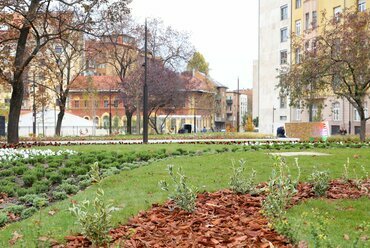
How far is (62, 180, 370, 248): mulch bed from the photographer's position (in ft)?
14.9

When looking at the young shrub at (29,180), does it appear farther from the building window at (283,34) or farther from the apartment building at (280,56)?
the building window at (283,34)

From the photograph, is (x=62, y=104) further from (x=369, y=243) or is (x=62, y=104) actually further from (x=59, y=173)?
(x=369, y=243)

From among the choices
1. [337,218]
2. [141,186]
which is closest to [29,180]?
[141,186]

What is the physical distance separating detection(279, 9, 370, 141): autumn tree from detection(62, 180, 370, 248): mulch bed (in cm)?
1888

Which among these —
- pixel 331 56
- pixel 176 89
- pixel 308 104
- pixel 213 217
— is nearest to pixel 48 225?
pixel 213 217

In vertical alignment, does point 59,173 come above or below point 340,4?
below

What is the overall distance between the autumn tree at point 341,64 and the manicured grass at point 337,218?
19.1 m

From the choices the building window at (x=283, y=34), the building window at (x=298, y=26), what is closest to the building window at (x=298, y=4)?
the building window at (x=298, y=26)

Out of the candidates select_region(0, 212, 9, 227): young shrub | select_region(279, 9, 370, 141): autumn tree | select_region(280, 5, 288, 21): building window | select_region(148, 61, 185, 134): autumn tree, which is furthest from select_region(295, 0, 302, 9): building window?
select_region(0, 212, 9, 227): young shrub

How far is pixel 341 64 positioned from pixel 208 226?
70.2 ft

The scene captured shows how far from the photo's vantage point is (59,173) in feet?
32.6

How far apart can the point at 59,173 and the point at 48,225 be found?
15.4 feet

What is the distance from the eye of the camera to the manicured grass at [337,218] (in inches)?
183

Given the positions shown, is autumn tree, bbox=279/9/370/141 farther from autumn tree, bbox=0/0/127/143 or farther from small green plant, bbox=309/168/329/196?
small green plant, bbox=309/168/329/196
